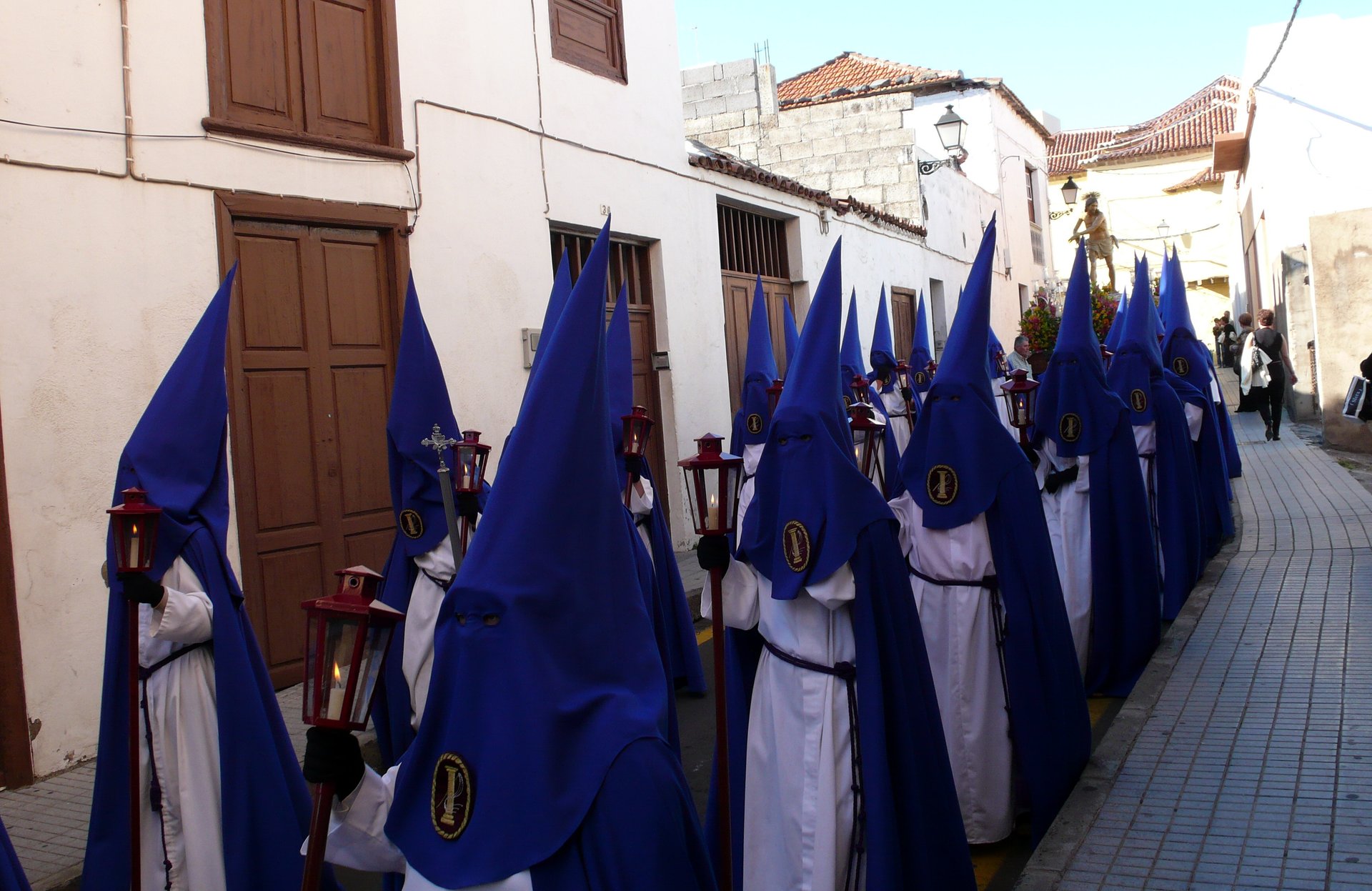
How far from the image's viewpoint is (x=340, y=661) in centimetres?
206

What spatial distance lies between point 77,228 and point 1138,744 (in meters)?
5.57

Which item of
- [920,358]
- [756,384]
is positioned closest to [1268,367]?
[920,358]

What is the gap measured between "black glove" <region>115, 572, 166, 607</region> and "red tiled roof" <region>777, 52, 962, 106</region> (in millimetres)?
22085

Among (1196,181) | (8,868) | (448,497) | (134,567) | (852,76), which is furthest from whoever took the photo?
(1196,181)

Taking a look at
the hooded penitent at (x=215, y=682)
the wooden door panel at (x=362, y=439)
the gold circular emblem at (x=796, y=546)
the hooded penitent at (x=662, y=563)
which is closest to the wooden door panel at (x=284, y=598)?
the wooden door panel at (x=362, y=439)

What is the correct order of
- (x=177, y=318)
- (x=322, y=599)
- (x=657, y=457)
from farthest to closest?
(x=657, y=457) → (x=177, y=318) → (x=322, y=599)

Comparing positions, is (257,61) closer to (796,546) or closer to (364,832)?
(796,546)

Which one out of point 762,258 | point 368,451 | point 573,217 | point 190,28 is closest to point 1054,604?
point 368,451

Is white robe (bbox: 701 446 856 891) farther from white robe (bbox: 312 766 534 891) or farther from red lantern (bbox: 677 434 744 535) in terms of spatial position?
white robe (bbox: 312 766 534 891)

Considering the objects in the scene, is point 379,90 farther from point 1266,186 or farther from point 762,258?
point 1266,186

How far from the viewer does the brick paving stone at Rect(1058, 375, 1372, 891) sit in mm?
3500

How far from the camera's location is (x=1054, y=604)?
4.42 metres

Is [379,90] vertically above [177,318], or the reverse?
[379,90]

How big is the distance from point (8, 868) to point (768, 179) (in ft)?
37.9
